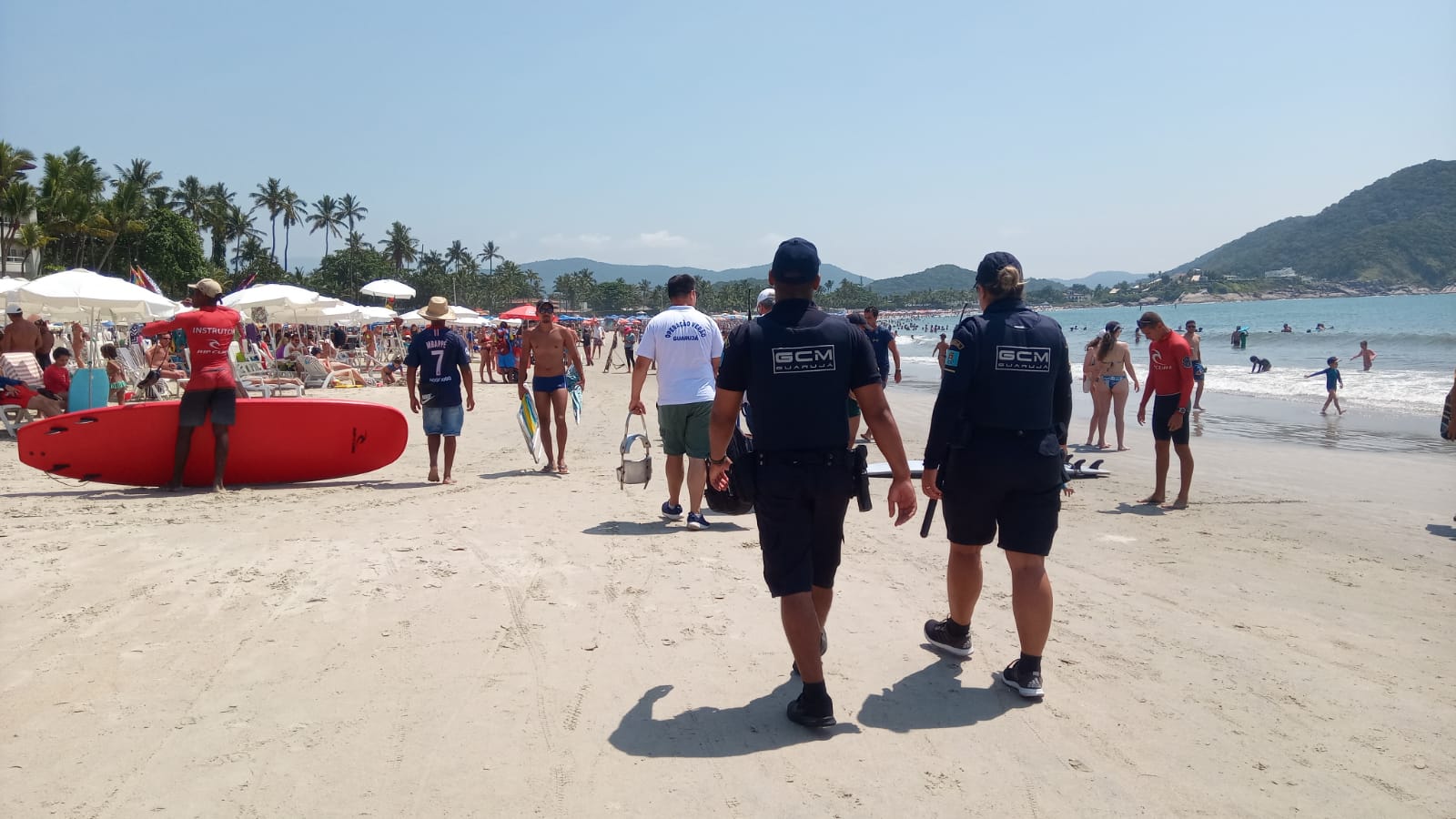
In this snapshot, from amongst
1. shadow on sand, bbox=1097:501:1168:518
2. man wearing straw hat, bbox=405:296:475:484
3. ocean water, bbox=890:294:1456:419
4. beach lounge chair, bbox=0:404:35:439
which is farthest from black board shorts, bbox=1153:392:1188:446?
ocean water, bbox=890:294:1456:419

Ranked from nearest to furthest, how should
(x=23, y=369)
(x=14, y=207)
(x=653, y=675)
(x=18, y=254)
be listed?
(x=653, y=675), (x=23, y=369), (x=14, y=207), (x=18, y=254)

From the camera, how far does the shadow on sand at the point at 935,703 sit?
10.5 ft

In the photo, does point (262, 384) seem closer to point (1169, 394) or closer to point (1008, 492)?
point (1169, 394)

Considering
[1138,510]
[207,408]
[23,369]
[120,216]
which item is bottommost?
[1138,510]

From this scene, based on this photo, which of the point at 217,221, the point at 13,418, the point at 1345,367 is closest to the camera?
the point at 13,418

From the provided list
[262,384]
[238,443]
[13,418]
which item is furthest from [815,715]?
[262,384]

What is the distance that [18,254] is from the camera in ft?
150

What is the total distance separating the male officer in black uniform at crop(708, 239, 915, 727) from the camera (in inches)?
120

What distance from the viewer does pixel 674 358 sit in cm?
593

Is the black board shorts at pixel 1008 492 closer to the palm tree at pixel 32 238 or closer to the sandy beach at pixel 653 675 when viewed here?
the sandy beach at pixel 653 675

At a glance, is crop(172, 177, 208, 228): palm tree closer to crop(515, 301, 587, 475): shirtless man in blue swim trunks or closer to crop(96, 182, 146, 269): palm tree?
crop(96, 182, 146, 269): palm tree

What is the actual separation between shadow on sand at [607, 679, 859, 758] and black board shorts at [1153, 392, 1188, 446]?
17.3 ft

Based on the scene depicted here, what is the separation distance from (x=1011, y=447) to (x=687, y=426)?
2961mm

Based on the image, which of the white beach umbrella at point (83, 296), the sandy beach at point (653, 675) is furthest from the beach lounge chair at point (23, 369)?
the sandy beach at point (653, 675)
